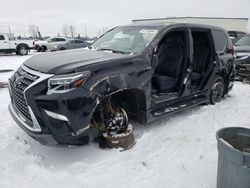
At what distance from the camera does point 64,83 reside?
310 centimetres

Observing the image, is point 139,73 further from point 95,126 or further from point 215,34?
point 215,34

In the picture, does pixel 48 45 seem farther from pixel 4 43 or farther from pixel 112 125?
pixel 112 125

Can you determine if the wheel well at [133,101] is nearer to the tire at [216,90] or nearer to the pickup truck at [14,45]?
the tire at [216,90]

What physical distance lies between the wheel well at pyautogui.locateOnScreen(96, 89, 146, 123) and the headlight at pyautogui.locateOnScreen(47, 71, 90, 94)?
0.80 m

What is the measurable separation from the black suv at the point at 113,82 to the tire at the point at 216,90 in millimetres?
152

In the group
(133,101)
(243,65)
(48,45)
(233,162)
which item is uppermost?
(233,162)

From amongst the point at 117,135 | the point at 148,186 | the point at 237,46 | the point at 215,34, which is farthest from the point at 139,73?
the point at 237,46

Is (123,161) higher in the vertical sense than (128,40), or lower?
lower

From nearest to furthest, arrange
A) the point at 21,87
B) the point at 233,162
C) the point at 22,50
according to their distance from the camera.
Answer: the point at 233,162 < the point at 21,87 < the point at 22,50

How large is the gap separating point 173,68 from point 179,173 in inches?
98.2

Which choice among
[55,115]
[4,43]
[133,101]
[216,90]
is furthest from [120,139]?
[4,43]

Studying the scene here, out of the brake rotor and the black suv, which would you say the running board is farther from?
the brake rotor

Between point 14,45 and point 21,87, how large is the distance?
18736 mm

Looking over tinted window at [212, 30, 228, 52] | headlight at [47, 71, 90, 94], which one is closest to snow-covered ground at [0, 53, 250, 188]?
headlight at [47, 71, 90, 94]
